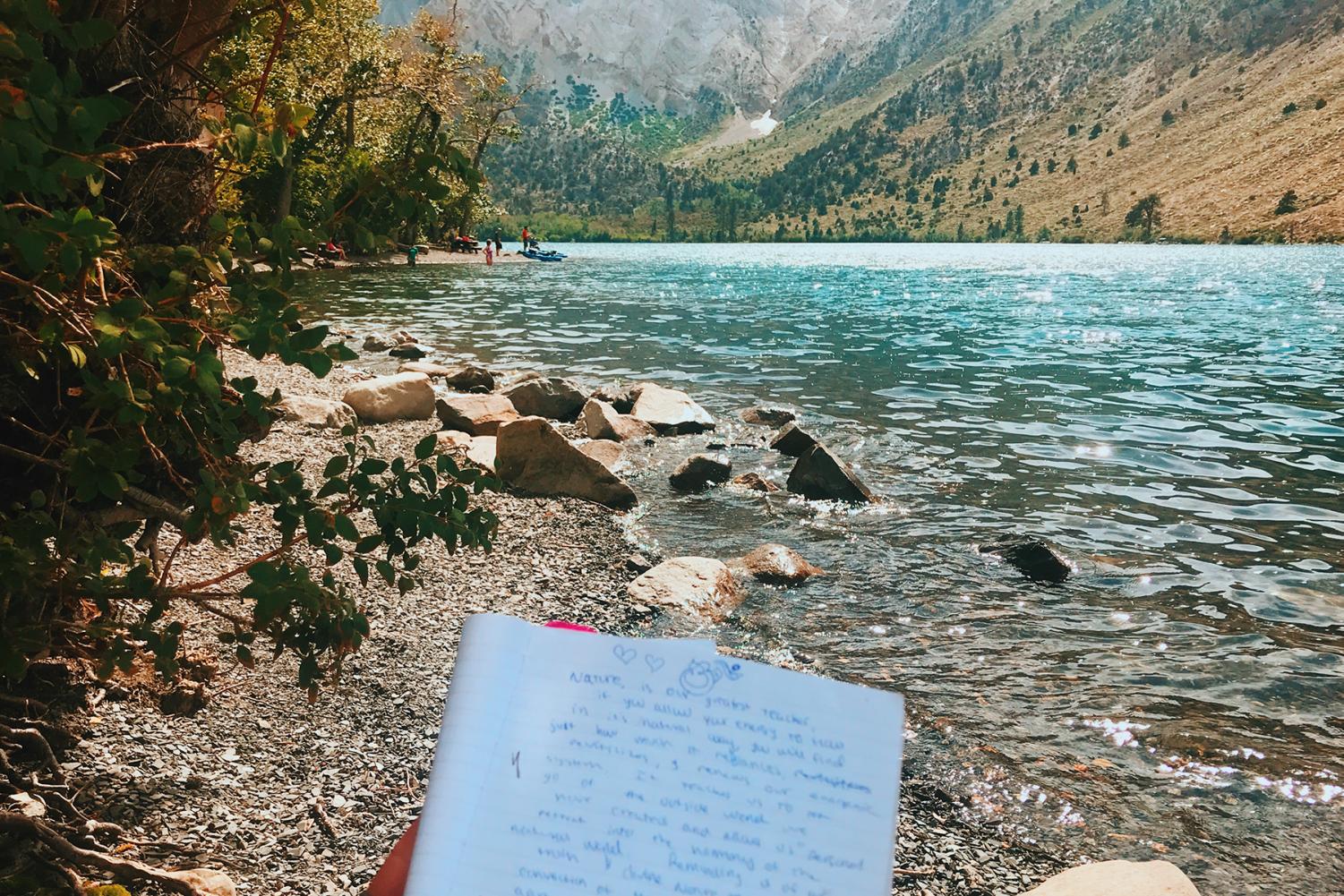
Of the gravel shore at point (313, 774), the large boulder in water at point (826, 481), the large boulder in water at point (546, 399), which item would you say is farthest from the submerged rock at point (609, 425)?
the gravel shore at point (313, 774)

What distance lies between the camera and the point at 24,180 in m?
2.29

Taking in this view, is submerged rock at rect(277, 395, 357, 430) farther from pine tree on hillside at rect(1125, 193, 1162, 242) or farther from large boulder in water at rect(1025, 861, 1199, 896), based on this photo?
pine tree on hillside at rect(1125, 193, 1162, 242)

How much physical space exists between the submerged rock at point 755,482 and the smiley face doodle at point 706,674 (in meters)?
11.7

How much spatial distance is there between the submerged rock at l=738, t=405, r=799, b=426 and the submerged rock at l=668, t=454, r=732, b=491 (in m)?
4.76

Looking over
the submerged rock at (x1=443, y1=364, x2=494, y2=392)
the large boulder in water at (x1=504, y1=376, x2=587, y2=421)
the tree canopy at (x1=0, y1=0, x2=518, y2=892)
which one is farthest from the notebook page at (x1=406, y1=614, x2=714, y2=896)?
the submerged rock at (x1=443, y1=364, x2=494, y2=392)

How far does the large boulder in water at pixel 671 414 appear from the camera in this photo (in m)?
17.4

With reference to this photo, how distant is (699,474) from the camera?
543 inches

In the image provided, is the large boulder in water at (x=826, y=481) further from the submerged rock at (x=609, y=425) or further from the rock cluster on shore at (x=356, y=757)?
the rock cluster on shore at (x=356, y=757)

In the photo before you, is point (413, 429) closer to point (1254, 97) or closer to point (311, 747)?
point (311, 747)

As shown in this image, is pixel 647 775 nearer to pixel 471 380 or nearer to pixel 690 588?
pixel 690 588

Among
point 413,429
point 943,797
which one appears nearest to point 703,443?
point 413,429

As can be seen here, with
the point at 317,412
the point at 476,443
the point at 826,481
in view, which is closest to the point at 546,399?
the point at 476,443

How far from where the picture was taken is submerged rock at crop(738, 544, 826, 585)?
32.4 feet

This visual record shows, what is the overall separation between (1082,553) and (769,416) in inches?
341
